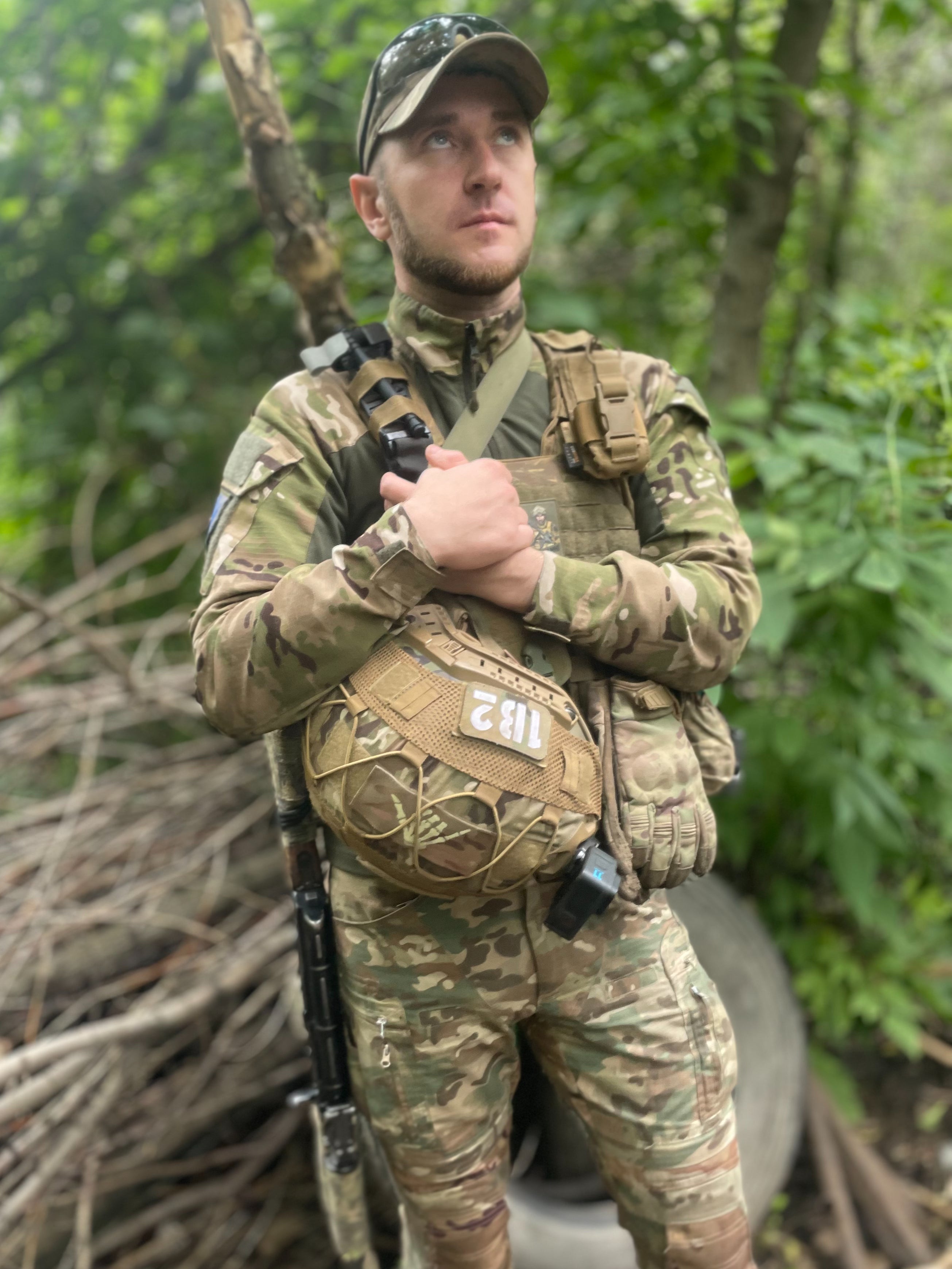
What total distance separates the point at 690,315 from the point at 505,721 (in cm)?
394

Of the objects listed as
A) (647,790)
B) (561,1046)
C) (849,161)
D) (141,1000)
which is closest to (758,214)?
(849,161)

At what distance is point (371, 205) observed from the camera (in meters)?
1.76

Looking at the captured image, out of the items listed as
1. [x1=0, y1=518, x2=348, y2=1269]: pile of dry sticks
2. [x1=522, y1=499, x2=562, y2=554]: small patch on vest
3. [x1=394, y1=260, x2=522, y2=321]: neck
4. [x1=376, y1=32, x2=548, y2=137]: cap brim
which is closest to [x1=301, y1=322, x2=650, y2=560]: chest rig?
[x1=522, y1=499, x2=562, y2=554]: small patch on vest

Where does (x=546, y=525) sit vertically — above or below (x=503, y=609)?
above

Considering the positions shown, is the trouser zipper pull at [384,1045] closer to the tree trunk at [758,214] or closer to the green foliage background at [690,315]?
the green foliage background at [690,315]

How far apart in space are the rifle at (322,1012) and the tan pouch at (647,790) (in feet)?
1.80

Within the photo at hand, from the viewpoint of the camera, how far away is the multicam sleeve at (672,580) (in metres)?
1.48

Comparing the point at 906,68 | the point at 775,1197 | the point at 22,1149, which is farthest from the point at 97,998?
the point at 906,68

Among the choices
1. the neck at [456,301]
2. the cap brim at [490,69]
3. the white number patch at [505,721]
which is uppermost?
the cap brim at [490,69]

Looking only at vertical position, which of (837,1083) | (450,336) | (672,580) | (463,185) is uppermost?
(463,185)

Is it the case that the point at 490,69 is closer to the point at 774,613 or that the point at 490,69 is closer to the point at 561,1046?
the point at 774,613

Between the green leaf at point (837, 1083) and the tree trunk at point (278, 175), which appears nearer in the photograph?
the tree trunk at point (278, 175)

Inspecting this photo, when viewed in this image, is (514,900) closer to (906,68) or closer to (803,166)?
(803,166)

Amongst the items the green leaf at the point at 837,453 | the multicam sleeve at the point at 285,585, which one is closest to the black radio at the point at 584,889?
the multicam sleeve at the point at 285,585
